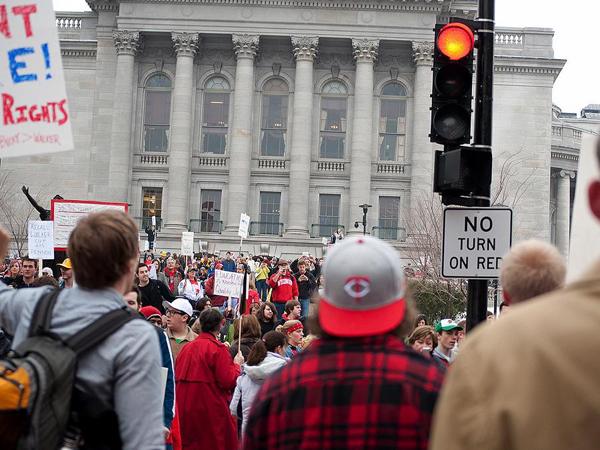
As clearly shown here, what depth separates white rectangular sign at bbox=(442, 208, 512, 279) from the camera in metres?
8.03

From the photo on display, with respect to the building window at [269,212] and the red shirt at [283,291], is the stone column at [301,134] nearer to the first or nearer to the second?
the building window at [269,212]

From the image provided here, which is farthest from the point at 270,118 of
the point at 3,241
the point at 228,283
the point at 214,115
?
the point at 3,241

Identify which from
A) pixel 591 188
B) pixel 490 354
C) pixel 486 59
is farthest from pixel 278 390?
pixel 486 59

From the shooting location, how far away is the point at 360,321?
9.87 feet

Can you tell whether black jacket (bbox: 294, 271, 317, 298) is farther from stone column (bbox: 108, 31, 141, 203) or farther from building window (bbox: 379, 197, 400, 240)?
stone column (bbox: 108, 31, 141, 203)

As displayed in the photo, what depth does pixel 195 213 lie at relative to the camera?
53.5m

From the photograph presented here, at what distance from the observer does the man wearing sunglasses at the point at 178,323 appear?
892cm

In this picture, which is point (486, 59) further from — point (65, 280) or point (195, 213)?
point (195, 213)

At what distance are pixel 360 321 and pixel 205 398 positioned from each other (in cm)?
517

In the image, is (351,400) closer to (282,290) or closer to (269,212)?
(282,290)

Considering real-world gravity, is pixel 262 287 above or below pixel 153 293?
below

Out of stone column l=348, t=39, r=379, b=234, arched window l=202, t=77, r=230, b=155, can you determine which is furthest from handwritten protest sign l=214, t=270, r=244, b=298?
arched window l=202, t=77, r=230, b=155

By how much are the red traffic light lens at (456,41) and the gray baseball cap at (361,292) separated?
17.9ft

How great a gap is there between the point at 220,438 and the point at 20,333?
4566 millimetres
